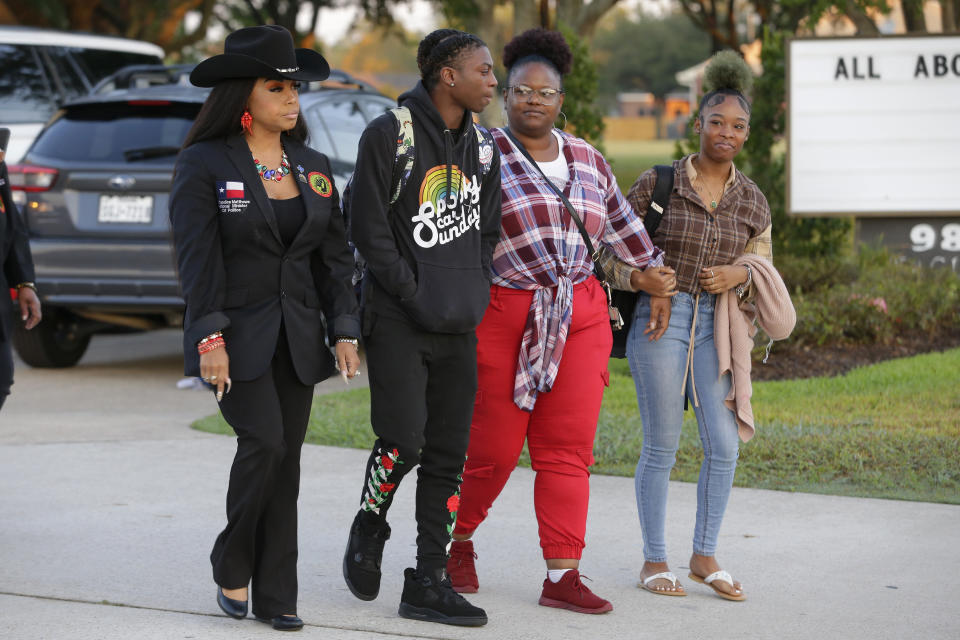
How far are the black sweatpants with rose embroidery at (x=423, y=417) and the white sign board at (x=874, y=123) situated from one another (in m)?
7.96

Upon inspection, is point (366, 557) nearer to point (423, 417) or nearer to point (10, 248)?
point (423, 417)

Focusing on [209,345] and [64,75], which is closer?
[209,345]

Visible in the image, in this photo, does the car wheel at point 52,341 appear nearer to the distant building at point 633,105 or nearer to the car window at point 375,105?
the car window at point 375,105

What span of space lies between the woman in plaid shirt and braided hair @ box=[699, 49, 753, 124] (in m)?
0.52

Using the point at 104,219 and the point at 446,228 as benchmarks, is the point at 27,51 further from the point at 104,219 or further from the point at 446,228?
the point at 446,228

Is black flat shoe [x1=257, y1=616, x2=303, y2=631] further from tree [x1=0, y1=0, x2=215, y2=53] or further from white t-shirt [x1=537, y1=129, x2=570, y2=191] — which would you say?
tree [x1=0, y1=0, x2=215, y2=53]

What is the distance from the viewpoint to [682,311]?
490 cm

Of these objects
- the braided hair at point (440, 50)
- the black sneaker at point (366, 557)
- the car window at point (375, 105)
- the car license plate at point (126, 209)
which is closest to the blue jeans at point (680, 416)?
the black sneaker at point (366, 557)

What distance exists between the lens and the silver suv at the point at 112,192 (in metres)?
8.80

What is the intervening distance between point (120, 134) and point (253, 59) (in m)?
5.16

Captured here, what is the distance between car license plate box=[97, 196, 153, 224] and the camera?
28.9 feet

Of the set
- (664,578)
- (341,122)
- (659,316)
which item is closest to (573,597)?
(664,578)

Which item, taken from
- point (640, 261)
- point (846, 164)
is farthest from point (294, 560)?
point (846, 164)

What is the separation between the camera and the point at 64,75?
41.1 feet
